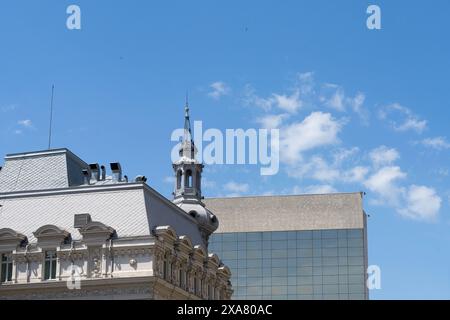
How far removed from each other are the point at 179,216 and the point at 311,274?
78.4 meters

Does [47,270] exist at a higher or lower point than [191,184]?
lower

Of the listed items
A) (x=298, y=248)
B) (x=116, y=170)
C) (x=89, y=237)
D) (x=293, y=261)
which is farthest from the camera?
(x=298, y=248)

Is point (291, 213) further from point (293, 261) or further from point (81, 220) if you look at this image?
point (81, 220)

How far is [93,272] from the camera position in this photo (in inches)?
2938

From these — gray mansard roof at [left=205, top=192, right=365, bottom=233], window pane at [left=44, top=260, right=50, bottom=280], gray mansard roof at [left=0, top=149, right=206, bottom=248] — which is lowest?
window pane at [left=44, top=260, right=50, bottom=280]

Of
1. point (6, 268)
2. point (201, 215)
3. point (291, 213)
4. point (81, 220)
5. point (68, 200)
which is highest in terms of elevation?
point (291, 213)

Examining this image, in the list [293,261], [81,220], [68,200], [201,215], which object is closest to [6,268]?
Answer: [81,220]

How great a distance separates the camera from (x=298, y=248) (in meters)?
163

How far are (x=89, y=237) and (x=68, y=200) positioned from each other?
6.63 meters

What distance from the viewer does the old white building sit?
74.4 meters

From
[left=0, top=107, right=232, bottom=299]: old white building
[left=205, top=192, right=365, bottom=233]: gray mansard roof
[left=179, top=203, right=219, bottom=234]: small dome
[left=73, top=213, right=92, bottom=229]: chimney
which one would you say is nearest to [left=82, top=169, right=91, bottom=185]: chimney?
[left=0, top=107, right=232, bottom=299]: old white building

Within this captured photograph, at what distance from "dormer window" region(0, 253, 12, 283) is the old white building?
0.08m

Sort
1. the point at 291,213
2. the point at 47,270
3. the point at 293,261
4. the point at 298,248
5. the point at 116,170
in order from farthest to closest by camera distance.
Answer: the point at 291,213
the point at 298,248
the point at 293,261
the point at 116,170
the point at 47,270

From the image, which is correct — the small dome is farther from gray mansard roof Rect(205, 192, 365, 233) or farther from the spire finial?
gray mansard roof Rect(205, 192, 365, 233)
